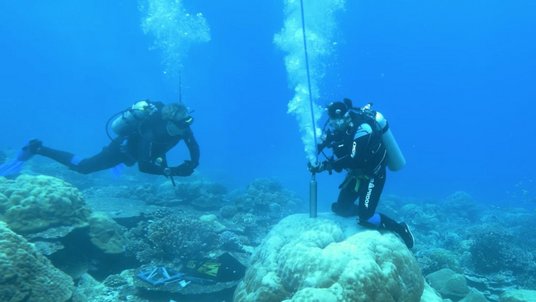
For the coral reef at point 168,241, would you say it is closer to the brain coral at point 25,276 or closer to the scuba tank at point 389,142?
the brain coral at point 25,276

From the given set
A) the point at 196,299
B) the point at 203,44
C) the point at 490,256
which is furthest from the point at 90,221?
the point at 203,44

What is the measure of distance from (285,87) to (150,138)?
128m

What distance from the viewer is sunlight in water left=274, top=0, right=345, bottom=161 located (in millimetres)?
8950

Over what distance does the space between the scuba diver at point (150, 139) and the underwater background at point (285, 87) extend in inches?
182

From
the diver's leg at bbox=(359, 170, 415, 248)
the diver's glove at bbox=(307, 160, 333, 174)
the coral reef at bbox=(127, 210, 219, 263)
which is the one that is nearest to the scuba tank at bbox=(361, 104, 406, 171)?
the diver's leg at bbox=(359, 170, 415, 248)

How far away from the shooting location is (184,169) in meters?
7.96

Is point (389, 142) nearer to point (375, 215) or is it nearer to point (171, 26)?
point (375, 215)

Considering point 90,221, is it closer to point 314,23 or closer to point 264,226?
point 264,226

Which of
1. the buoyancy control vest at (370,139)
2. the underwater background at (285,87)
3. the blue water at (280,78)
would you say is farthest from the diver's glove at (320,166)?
the blue water at (280,78)

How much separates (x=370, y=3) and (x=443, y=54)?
4555 cm

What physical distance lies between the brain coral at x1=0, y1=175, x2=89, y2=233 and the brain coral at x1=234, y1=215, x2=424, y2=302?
4034 mm

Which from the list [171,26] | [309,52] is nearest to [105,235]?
[309,52]

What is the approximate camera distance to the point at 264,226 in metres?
12.2

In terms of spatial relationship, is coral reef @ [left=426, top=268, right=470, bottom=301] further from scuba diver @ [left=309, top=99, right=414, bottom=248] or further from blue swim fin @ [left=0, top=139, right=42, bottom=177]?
blue swim fin @ [left=0, top=139, right=42, bottom=177]
